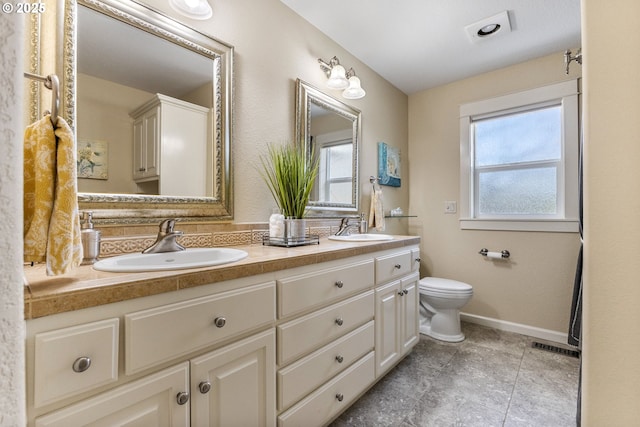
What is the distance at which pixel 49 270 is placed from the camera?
26.0 inches

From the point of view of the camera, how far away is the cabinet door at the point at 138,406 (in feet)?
2.07

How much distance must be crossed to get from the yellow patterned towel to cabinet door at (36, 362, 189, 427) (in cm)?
31

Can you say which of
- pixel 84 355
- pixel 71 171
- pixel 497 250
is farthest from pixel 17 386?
pixel 497 250

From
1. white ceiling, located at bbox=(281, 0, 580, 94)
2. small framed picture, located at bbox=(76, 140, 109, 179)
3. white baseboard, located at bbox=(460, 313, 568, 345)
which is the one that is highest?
white ceiling, located at bbox=(281, 0, 580, 94)

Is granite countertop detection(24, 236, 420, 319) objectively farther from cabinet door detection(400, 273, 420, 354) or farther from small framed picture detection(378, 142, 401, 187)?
small framed picture detection(378, 142, 401, 187)

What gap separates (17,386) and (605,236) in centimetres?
91

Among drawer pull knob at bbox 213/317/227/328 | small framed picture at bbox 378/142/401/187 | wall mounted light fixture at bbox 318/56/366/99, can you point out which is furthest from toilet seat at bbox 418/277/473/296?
drawer pull knob at bbox 213/317/227/328

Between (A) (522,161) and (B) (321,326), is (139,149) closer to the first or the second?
(B) (321,326)

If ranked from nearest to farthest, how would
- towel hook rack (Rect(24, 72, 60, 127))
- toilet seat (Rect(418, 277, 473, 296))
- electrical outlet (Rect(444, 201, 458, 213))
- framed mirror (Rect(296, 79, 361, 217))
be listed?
towel hook rack (Rect(24, 72, 60, 127)) → framed mirror (Rect(296, 79, 361, 217)) → toilet seat (Rect(418, 277, 473, 296)) → electrical outlet (Rect(444, 201, 458, 213))

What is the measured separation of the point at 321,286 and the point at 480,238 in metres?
2.02

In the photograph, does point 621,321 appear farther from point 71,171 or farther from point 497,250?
point 497,250

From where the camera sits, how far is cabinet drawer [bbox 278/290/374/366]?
3.56ft

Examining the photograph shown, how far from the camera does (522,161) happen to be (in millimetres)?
2490

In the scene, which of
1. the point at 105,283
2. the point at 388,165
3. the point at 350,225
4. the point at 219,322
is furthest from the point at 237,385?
the point at 388,165
